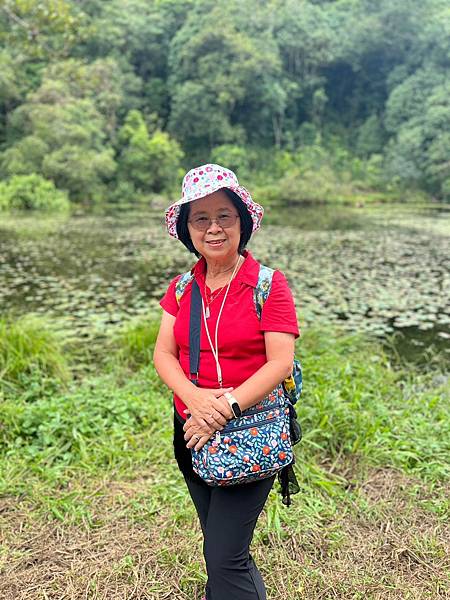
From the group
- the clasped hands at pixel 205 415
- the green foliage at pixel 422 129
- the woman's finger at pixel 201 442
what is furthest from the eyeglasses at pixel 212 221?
the green foliage at pixel 422 129

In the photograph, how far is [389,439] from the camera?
7.79 feet

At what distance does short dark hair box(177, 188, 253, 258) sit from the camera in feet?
3.93

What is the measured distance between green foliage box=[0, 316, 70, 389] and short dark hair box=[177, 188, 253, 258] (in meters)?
2.19

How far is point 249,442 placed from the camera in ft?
3.58

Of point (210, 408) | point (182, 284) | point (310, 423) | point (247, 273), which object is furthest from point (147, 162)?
point (210, 408)

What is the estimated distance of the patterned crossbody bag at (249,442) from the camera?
3.55ft

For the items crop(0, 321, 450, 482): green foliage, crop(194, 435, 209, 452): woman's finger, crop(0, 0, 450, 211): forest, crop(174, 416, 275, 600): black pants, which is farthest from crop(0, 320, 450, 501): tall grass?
crop(0, 0, 450, 211): forest

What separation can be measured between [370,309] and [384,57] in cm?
3495

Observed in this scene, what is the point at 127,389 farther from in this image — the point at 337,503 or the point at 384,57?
the point at 384,57

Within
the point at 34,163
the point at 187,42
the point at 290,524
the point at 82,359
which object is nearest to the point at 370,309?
the point at 82,359

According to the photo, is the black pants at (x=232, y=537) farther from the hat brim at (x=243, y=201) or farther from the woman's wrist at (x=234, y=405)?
the hat brim at (x=243, y=201)

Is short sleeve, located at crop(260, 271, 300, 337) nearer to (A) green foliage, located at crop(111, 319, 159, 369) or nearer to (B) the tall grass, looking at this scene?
(B) the tall grass

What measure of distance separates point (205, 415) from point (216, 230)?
0.43 meters

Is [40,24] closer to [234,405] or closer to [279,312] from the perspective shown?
[279,312]
